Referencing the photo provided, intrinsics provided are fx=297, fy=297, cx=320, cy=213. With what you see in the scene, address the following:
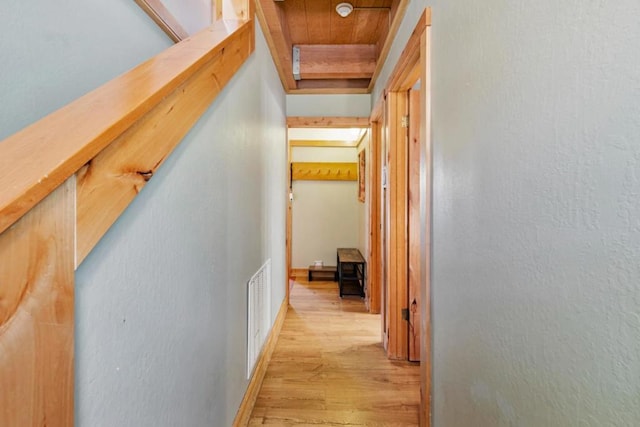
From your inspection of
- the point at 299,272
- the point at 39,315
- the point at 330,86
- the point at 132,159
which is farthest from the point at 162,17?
the point at 299,272

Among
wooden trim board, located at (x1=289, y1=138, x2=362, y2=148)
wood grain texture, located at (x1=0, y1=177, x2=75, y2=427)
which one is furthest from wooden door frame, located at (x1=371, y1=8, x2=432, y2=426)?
wooden trim board, located at (x1=289, y1=138, x2=362, y2=148)

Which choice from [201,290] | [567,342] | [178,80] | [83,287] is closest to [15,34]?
[178,80]

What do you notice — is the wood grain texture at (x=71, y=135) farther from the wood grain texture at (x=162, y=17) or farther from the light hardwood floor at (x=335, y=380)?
the light hardwood floor at (x=335, y=380)

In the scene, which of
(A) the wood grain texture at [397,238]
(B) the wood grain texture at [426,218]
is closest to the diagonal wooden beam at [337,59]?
(A) the wood grain texture at [397,238]

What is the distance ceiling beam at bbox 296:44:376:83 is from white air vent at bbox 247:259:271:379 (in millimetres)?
1770

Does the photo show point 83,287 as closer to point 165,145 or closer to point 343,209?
point 165,145

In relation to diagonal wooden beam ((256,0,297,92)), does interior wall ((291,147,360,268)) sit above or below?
below

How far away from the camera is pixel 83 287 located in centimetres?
53

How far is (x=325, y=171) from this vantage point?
15.5ft

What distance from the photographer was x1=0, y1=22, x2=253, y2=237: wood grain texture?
1.26ft

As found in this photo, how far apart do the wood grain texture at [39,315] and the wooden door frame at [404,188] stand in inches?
47.9

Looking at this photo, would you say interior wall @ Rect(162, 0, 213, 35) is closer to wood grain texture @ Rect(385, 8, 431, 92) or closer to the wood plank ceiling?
the wood plank ceiling

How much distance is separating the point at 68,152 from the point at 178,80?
15.8 inches

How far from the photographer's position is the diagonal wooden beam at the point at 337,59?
2.67 metres
